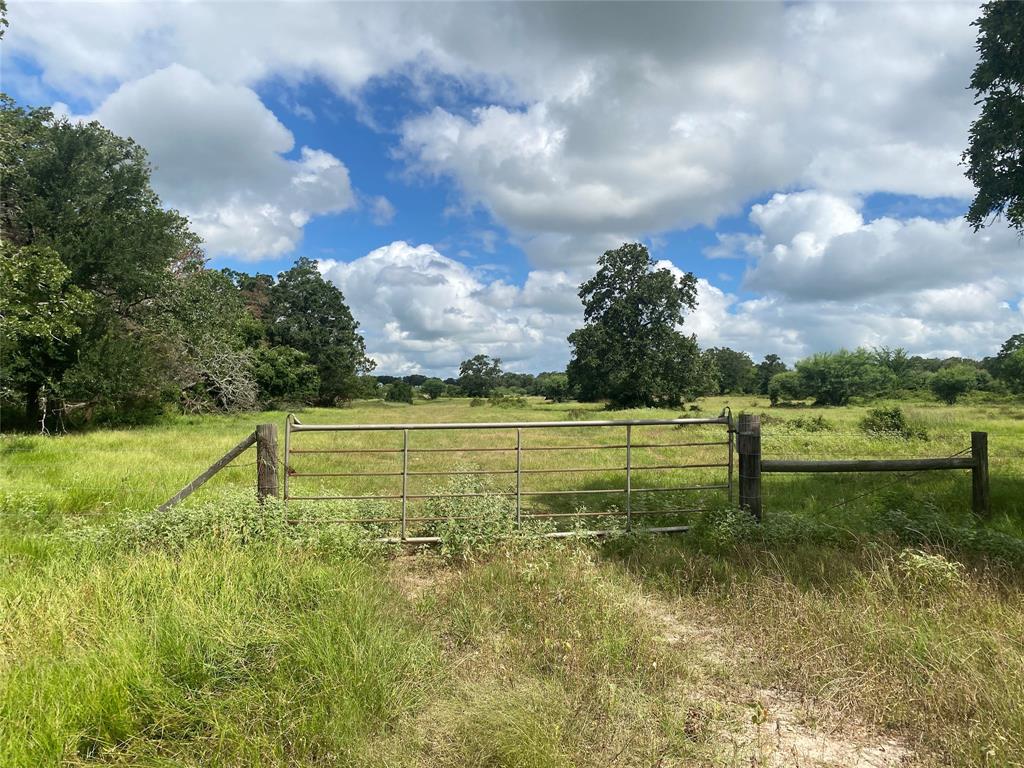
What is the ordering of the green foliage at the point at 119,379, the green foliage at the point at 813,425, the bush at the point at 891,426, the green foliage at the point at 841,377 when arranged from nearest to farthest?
the bush at the point at 891,426 → the green foliage at the point at 119,379 → the green foliage at the point at 813,425 → the green foliage at the point at 841,377

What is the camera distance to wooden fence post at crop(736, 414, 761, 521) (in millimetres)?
6930

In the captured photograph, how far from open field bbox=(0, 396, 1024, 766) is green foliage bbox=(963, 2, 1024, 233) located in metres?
6.86

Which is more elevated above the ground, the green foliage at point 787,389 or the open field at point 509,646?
the green foliage at point 787,389

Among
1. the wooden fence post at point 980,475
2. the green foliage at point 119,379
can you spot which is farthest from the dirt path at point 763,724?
the green foliage at point 119,379

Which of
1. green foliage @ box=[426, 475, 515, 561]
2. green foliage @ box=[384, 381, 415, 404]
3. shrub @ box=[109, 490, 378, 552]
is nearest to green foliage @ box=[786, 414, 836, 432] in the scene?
green foliage @ box=[426, 475, 515, 561]

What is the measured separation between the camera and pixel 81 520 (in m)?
6.75

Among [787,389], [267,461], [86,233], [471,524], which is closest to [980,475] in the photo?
[471,524]

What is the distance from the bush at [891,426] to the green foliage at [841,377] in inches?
1507

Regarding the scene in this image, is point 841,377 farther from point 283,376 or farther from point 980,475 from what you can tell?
point 980,475

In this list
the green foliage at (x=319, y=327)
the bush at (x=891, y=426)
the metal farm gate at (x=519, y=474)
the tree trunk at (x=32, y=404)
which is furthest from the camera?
the green foliage at (x=319, y=327)

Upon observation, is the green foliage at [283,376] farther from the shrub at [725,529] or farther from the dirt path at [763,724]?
the dirt path at [763,724]

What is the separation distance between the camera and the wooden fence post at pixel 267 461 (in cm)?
644

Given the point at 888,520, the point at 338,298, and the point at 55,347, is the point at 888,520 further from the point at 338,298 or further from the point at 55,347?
the point at 338,298

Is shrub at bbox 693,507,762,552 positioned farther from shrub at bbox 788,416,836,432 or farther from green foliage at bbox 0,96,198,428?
green foliage at bbox 0,96,198,428
